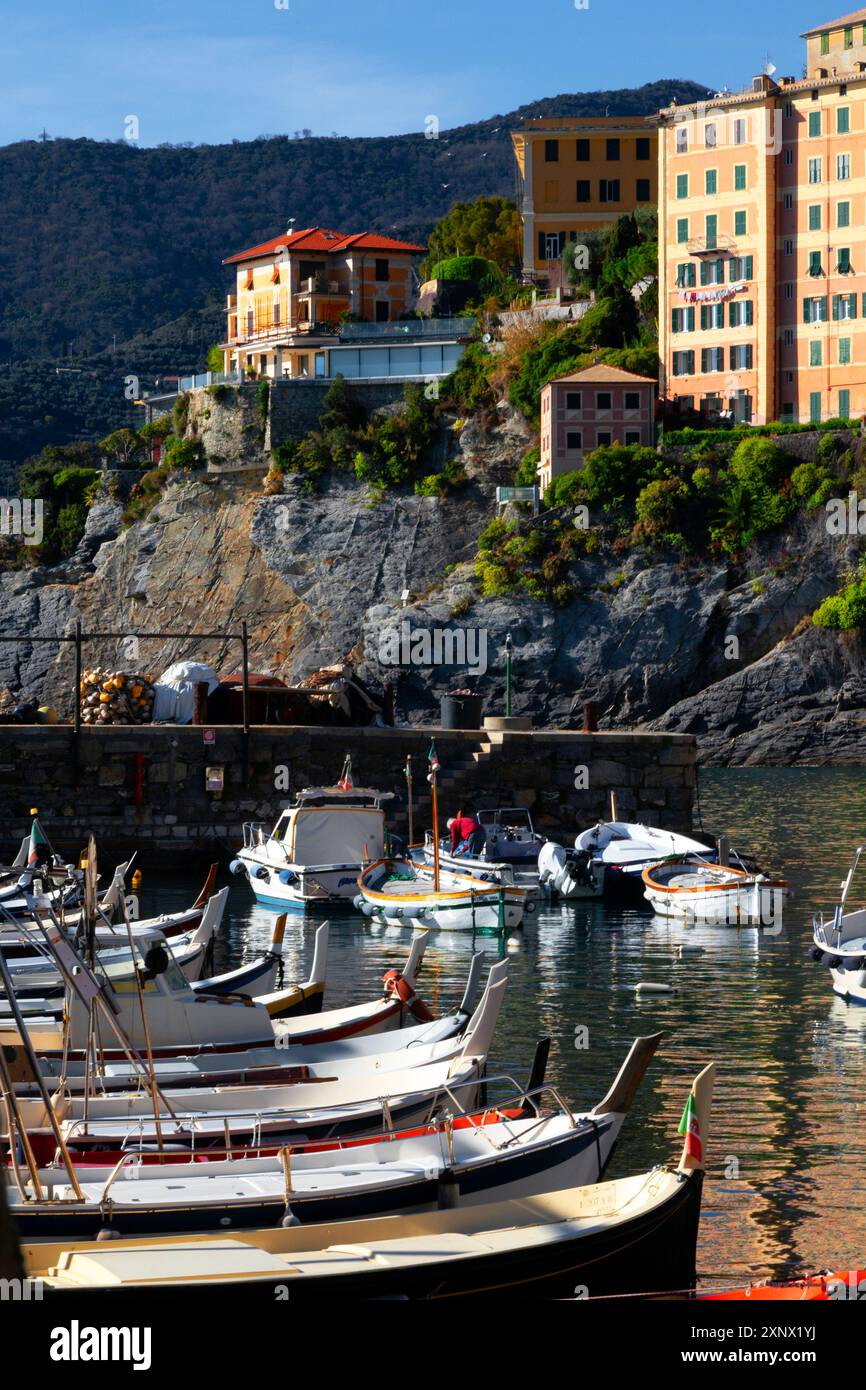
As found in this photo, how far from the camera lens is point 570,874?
124 ft

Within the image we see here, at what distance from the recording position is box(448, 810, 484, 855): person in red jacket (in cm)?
3828

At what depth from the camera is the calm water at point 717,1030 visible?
51.9 feet

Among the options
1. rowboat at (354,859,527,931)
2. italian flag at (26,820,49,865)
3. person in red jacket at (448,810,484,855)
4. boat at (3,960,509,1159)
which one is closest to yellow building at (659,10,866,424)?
person in red jacket at (448,810,484,855)

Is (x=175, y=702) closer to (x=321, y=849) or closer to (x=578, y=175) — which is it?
(x=321, y=849)

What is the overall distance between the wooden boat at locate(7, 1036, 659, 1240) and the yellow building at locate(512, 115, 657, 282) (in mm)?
85470

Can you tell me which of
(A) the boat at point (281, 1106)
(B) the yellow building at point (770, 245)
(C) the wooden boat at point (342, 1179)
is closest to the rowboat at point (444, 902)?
(A) the boat at point (281, 1106)

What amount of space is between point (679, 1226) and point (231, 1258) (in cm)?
318

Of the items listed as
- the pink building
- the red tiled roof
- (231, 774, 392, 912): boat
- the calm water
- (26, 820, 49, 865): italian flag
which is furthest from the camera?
the red tiled roof

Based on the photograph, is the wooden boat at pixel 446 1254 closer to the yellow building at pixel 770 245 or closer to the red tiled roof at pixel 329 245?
the yellow building at pixel 770 245

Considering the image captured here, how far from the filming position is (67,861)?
4066 cm

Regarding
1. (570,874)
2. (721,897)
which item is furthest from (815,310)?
(721,897)

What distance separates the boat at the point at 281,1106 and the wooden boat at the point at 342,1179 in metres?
0.50

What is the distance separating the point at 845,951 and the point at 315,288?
79.0m

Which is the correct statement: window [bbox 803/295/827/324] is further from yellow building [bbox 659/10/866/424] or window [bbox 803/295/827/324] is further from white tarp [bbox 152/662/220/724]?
white tarp [bbox 152/662/220/724]
